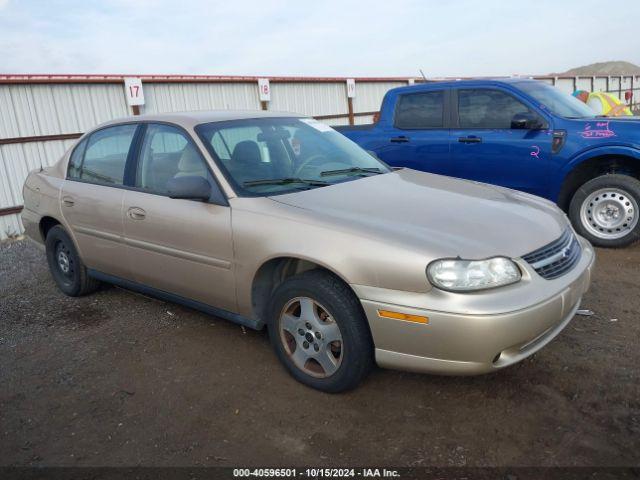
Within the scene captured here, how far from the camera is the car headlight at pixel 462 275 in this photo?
8.29ft

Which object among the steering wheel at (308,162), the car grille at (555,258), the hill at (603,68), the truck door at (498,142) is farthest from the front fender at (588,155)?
the hill at (603,68)

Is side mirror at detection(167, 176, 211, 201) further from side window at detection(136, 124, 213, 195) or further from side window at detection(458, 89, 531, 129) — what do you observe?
side window at detection(458, 89, 531, 129)

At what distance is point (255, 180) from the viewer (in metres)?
3.39

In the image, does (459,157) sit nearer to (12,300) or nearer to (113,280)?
(113,280)

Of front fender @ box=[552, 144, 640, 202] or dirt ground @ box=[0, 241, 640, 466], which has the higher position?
front fender @ box=[552, 144, 640, 202]

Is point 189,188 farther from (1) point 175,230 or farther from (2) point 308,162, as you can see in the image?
(2) point 308,162

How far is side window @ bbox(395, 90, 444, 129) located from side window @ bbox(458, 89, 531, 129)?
26cm

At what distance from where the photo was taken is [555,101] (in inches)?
235

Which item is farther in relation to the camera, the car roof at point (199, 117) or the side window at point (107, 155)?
the side window at point (107, 155)

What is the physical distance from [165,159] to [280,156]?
2.84 ft

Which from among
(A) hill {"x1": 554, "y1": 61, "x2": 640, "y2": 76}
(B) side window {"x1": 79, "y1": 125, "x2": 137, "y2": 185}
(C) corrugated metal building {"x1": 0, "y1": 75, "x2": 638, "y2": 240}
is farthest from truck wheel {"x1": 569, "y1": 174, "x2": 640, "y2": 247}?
(A) hill {"x1": 554, "y1": 61, "x2": 640, "y2": 76}

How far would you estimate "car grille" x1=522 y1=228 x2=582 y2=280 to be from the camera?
276 cm

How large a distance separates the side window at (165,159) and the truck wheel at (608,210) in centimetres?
413

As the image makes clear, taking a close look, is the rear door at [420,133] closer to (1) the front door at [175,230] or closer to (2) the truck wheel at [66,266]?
(1) the front door at [175,230]
